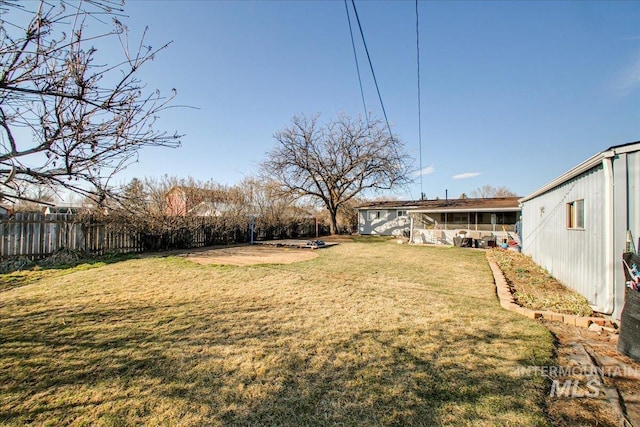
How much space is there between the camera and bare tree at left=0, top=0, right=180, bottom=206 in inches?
60.9

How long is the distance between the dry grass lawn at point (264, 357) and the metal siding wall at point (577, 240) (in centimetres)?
167

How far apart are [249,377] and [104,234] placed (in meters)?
10.6

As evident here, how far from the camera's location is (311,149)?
21875 mm

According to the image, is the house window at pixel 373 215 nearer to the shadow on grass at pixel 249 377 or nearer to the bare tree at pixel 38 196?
the shadow on grass at pixel 249 377

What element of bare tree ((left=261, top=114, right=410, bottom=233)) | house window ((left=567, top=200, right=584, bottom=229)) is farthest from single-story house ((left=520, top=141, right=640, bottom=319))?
bare tree ((left=261, top=114, right=410, bottom=233))

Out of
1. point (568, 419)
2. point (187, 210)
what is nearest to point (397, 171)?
point (187, 210)

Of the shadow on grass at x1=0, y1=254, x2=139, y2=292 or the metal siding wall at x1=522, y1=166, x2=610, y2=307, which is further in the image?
the shadow on grass at x1=0, y1=254, x2=139, y2=292

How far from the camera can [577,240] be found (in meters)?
5.36

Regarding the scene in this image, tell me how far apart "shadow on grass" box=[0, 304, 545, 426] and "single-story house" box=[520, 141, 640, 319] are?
7.54 ft

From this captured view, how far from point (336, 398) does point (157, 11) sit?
147 inches

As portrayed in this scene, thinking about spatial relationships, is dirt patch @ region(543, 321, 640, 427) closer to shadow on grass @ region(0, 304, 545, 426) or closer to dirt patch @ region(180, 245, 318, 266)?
shadow on grass @ region(0, 304, 545, 426)

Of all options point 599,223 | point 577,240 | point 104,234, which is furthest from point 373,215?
point 599,223

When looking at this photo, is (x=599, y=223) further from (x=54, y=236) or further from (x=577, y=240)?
(x=54, y=236)

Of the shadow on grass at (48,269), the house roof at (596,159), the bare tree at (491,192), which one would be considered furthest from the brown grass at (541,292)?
the bare tree at (491,192)
